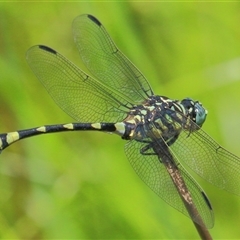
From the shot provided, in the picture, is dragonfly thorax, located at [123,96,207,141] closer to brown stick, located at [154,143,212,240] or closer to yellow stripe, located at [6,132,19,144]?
brown stick, located at [154,143,212,240]

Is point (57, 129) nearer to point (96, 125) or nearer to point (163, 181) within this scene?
point (96, 125)

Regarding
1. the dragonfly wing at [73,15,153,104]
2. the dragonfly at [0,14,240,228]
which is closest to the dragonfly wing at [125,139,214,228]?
the dragonfly at [0,14,240,228]

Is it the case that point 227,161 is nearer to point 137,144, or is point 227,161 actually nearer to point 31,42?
point 137,144

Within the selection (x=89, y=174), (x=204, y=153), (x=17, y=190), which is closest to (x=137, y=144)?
(x=204, y=153)

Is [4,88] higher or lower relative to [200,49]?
lower

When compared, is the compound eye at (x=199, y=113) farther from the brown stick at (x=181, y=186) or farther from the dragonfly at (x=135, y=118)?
the brown stick at (x=181, y=186)

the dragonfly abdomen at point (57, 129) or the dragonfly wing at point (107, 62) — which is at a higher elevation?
the dragonfly wing at point (107, 62)

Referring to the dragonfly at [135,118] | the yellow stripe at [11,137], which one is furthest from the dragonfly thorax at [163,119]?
the yellow stripe at [11,137]

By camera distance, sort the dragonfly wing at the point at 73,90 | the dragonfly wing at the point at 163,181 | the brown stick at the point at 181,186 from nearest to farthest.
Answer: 1. the brown stick at the point at 181,186
2. the dragonfly wing at the point at 163,181
3. the dragonfly wing at the point at 73,90
